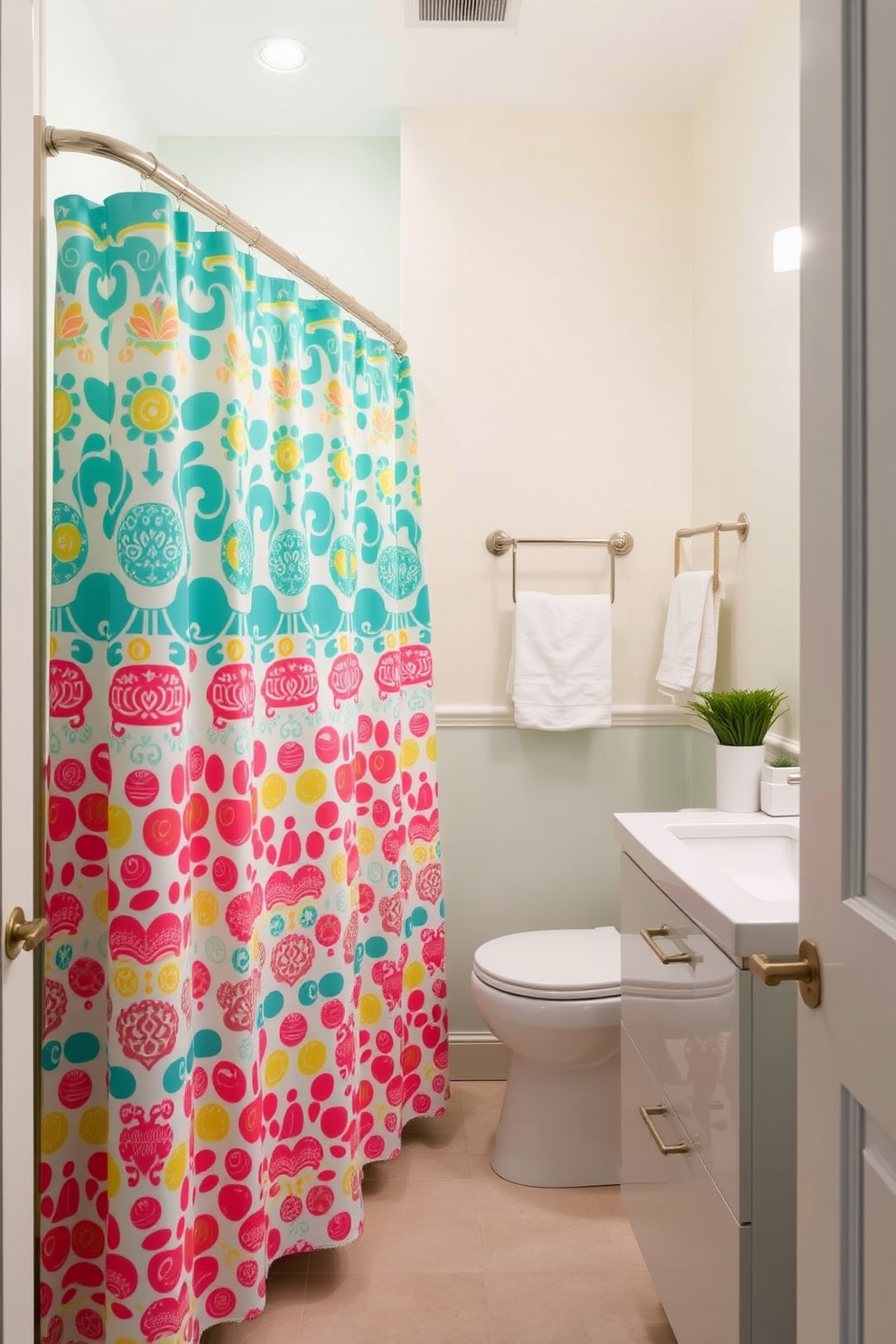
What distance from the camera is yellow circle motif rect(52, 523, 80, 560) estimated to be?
1.51m

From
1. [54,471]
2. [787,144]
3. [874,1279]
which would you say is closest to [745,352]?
[787,144]

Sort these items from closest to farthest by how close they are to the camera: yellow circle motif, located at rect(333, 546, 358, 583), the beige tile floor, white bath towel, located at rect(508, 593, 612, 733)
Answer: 1. the beige tile floor
2. yellow circle motif, located at rect(333, 546, 358, 583)
3. white bath towel, located at rect(508, 593, 612, 733)

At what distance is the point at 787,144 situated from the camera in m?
2.09

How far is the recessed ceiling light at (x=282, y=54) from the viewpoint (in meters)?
2.40

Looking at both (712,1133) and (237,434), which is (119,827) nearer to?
(237,434)

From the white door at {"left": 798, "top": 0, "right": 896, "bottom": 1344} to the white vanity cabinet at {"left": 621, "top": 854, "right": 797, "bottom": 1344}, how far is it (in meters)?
0.28

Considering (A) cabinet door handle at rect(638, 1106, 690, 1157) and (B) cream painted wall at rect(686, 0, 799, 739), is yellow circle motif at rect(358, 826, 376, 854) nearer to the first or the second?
(A) cabinet door handle at rect(638, 1106, 690, 1157)

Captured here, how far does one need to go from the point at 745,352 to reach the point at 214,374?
54.5 inches

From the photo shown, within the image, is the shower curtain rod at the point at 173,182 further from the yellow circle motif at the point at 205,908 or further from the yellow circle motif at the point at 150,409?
the yellow circle motif at the point at 205,908

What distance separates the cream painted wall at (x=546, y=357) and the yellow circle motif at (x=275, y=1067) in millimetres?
1219

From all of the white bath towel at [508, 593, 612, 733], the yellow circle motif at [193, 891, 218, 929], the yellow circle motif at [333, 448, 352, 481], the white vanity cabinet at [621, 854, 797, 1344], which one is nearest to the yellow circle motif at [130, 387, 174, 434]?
the yellow circle motif at [333, 448, 352, 481]

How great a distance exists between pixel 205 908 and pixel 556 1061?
978 mm

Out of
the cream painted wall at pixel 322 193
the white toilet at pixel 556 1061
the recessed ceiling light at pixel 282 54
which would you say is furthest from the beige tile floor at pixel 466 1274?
the recessed ceiling light at pixel 282 54

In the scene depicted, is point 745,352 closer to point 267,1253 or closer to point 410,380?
point 410,380
